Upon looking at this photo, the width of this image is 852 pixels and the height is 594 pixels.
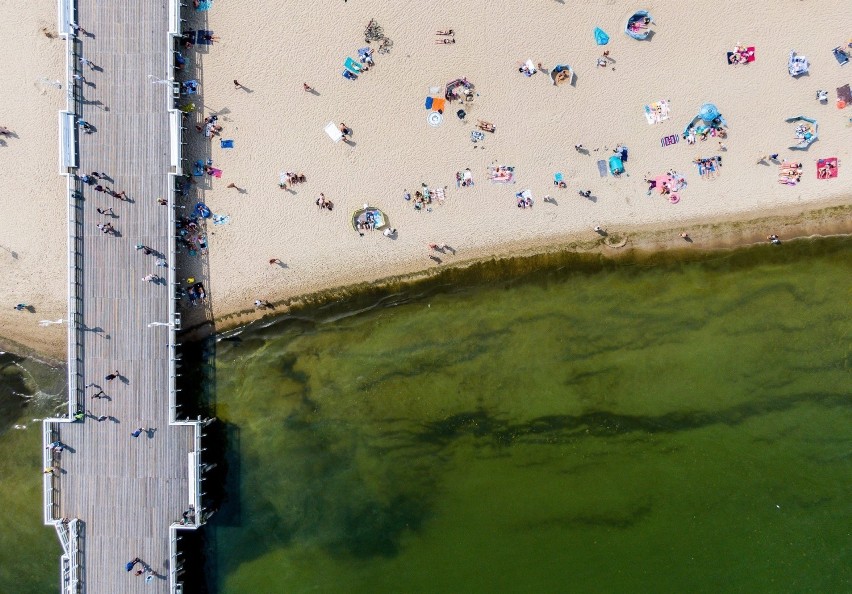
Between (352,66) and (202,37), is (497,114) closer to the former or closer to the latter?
(352,66)

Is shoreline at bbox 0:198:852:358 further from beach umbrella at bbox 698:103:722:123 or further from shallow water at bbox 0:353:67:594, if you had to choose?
beach umbrella at bbox 698:103:722:123

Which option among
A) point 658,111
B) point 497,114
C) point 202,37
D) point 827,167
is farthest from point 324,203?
point 827,167

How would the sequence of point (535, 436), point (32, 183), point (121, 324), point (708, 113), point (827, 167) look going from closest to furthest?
point (121, 324) < point (708, 113) < point (827, 167) < point (32, 183) < point (535, 436)

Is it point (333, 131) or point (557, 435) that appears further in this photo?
point (557, 435)

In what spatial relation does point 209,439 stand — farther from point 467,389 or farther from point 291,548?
point 467,389

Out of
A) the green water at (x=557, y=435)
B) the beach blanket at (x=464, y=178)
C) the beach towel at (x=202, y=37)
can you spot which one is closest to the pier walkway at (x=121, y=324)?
the beach towel at (x=202, y=37)

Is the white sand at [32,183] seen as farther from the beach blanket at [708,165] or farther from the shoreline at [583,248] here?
the beach blanket at [708,165]

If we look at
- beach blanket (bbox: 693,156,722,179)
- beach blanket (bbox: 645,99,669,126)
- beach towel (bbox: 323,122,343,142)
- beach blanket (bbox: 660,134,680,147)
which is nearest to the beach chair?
beach towel (bbox: 323,122,343,142)

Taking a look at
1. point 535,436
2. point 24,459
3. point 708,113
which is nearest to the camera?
point 708,113
